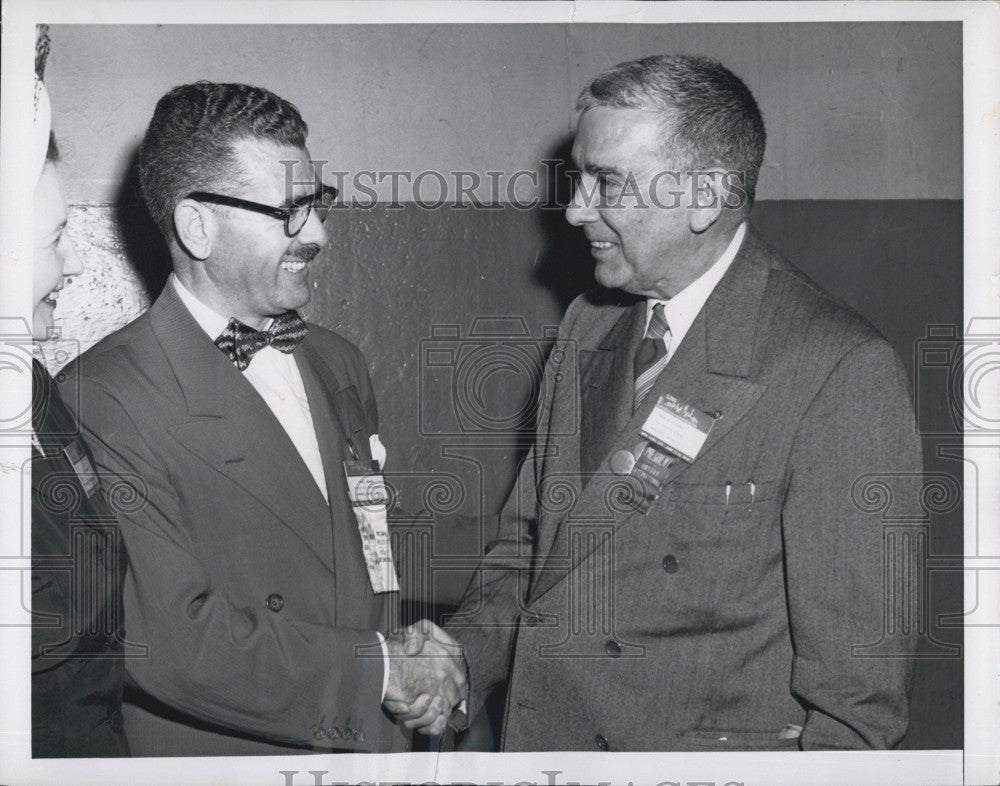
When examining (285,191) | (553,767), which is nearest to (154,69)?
(285,191)

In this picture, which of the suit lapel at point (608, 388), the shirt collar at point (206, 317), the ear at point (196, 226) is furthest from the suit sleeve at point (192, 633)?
the suit lapel at point (608, 388)

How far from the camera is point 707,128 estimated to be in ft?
6.91

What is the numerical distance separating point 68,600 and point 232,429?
489 millimetres

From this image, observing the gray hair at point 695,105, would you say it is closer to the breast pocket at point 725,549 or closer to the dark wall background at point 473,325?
the dark wall background at point 473,325

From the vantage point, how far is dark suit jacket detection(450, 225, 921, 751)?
1996mm

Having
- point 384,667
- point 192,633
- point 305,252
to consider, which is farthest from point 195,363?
point 384,667

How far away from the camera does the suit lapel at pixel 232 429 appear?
6.79 ft

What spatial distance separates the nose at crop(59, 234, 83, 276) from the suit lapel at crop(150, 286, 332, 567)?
0.20 m

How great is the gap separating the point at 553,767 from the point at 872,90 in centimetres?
155

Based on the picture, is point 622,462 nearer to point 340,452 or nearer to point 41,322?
point 340,452

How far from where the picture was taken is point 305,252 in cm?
216

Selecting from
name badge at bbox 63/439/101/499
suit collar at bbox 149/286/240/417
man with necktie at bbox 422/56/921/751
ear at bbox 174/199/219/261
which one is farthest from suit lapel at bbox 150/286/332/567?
man with necktie at bbox 422/56/921/751

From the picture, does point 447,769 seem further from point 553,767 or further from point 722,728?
point 722,728

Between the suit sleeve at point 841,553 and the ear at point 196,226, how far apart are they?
119 centimetres
